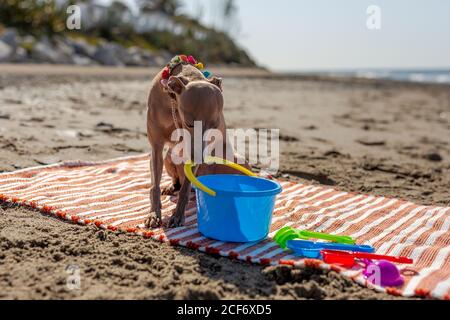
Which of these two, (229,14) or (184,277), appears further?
(229,14)

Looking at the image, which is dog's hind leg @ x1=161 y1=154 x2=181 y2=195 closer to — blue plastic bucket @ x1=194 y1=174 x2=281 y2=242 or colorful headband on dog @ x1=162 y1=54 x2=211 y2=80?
colorful headband on dog @ x1=162 y1=54 x2=211 y2=80

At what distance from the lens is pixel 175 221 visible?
3.94 m

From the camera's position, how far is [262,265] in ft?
10.8

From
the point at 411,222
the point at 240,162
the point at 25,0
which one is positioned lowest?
the point at 411,222

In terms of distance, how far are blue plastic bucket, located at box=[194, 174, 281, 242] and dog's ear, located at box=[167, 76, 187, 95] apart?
0.70 metres

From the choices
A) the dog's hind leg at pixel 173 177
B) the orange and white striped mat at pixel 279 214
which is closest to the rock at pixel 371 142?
the orange and white striped mat at pixel 279 214

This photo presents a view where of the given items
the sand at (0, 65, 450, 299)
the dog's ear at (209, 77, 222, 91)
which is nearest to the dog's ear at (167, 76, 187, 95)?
the dog's ear at (209, 77, 222, 91)

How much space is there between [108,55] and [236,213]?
21818 mm

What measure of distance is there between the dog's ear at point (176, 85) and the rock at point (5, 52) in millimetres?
16378

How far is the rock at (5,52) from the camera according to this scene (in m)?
18.0
